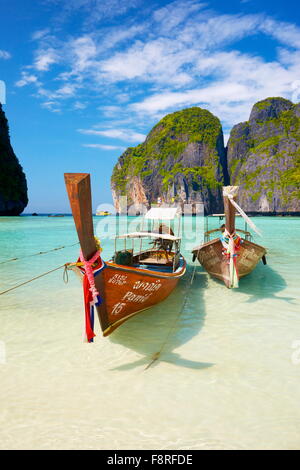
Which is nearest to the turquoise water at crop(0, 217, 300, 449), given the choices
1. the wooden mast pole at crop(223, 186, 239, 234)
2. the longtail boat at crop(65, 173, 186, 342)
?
the longtail boat at crop(65, 173, 186, 342)

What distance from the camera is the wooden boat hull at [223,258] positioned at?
10.1 metres

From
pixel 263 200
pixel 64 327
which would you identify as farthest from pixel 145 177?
pixel 64 327

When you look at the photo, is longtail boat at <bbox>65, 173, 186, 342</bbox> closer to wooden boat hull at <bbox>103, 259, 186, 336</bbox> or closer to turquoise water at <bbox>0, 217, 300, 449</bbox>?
wooden boat hull at <bbox>103, 259, 186, 336</bbox>

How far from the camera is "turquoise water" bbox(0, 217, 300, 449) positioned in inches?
141

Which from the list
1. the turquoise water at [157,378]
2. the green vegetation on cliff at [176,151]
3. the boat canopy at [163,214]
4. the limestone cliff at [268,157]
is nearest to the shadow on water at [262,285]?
the turquoise water at [157,378]

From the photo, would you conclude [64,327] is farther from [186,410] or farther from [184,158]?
[184,158]

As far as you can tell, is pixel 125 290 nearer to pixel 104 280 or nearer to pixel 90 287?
pixel 104 280

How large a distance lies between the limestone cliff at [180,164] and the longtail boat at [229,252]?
4677 inches

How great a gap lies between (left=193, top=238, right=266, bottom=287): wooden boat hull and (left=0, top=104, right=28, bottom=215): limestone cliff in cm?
6844

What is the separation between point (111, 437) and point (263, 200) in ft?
410

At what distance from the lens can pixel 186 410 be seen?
3971mm

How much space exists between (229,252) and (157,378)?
553cm

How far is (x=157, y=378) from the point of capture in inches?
186

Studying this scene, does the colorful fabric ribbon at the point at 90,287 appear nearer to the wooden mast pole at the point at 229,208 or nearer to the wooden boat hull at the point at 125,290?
the wooden boat hull at the point at 125,290
